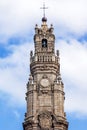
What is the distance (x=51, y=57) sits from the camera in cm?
10750

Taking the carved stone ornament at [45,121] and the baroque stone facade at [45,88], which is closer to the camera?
the carved stone ornament at [45,121]

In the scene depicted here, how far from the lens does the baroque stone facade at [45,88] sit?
10006 cm

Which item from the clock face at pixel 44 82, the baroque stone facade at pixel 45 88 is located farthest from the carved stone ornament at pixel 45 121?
the clock face at pixel 44 82

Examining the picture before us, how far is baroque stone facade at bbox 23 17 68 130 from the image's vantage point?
10006cm

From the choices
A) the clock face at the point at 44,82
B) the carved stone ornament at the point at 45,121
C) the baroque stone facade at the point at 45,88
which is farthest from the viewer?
the clock face at the point at 44,82

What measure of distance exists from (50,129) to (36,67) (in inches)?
577

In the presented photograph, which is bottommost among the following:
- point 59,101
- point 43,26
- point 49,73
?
point 59,101

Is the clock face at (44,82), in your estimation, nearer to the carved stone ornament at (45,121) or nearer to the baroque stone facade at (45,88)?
the baroque stone facade at (45,88)

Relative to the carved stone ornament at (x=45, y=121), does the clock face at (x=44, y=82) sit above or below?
above

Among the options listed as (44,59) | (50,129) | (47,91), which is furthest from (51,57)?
(50,129)

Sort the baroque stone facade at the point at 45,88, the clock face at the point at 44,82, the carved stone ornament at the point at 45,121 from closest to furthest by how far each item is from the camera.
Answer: the carved stone ornament at the point at 45,121, the baroque stone facade at the point at 45,88, the clock face at the point at 44,82

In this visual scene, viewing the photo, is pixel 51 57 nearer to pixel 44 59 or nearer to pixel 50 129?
pixel 44 59

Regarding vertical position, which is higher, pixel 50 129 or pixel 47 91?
pixel 47 91

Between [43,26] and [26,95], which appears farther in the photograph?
[43,26]
